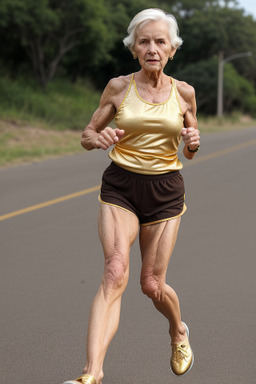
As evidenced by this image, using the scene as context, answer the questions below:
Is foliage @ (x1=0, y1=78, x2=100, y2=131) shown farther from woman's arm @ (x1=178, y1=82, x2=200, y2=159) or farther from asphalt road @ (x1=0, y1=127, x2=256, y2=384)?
woman's arm @ (x1=178, y1=82, x2=200, y2=159)

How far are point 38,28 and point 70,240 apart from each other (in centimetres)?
2838

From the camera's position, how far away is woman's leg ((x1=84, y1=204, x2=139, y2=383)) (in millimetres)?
3431

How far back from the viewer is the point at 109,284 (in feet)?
11.9

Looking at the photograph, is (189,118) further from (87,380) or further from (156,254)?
(87,380)

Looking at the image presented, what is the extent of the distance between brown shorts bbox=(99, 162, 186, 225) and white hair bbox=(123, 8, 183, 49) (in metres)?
0.70

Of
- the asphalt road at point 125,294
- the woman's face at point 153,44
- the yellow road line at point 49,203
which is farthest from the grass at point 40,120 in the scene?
the woman's face at point 153,44

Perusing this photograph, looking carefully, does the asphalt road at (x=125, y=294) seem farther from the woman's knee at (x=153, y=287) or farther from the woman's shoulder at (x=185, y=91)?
the woman's shoulder at (x=185, y=91)

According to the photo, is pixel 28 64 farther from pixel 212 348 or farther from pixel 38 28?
pixel 212 348

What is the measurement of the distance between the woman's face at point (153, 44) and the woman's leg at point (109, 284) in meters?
0.80

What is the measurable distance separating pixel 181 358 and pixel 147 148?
4.04 ft

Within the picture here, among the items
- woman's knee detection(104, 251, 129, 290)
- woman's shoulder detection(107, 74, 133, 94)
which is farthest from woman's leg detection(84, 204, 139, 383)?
woman's shoulder detection(107, 74, 133, 94)

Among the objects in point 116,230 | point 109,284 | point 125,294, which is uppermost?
point 116,230

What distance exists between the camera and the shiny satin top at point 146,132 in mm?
3809

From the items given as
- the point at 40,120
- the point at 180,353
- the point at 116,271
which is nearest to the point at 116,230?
the point at 116,271
